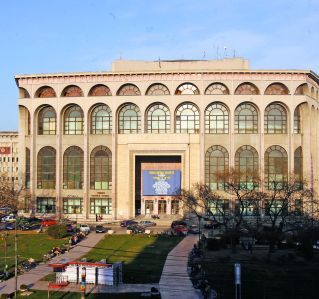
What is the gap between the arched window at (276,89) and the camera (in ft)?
291

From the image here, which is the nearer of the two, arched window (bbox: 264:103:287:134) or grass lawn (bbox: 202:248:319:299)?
grass lawn (bbox: 202:248:319:299)

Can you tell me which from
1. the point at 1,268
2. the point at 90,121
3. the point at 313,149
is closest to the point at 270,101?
the point at 313,149

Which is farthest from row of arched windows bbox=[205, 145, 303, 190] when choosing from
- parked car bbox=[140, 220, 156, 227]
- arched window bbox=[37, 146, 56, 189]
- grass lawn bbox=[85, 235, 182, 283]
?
arched window bbox=[37, 146, 56, 189]

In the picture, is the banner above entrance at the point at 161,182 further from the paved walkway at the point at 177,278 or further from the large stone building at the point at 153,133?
the paved walkway at the point at 177,278

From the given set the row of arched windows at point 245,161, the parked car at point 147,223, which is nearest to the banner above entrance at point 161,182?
the row of arched windows at point 245,161

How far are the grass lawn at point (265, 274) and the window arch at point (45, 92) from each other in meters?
50.5

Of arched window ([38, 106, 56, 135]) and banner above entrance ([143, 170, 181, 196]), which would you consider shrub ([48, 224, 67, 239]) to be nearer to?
banner above entrance ([143, 170, 181, 196])

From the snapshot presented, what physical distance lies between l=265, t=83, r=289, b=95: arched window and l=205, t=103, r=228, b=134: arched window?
27.3 feet

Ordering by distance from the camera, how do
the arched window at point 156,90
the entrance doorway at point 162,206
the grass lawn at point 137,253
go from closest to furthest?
the grass lawn at point 137,253
the entrance doorway at point 162,206
the arched window at point 156,90

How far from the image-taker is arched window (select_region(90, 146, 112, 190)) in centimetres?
8988

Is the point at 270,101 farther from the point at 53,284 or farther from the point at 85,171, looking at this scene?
the point at 53,284

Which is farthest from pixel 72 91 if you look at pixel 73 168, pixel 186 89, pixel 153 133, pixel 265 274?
pixel 265 274

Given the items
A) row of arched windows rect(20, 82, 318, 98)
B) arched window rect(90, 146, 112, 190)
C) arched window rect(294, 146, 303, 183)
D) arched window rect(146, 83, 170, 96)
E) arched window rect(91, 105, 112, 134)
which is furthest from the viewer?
arched window rect(91, 105, 112, 134)

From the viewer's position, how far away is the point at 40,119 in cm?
9312
